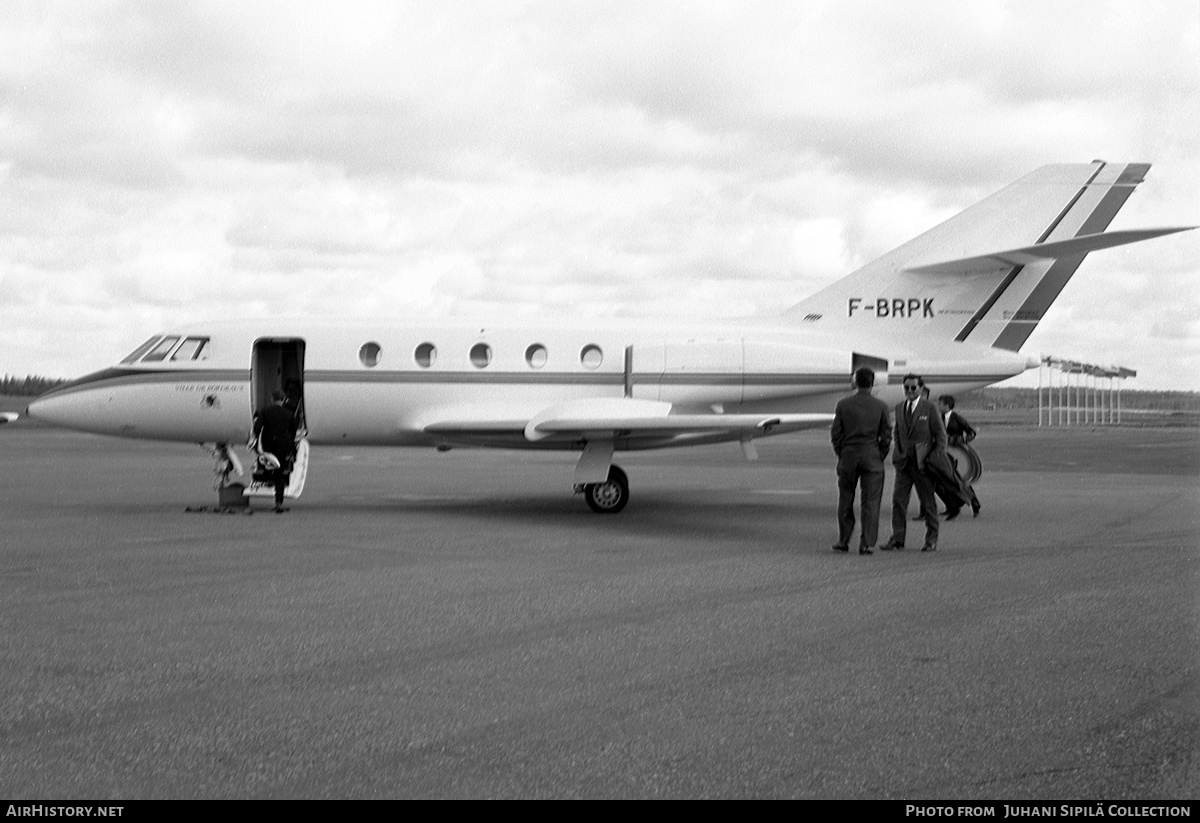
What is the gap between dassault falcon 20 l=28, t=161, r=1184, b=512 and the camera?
1831 centimetres

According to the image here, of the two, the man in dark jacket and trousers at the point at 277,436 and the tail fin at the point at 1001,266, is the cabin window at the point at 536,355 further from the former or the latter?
the tail fin at the point at 1001,266

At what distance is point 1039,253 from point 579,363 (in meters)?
7.31

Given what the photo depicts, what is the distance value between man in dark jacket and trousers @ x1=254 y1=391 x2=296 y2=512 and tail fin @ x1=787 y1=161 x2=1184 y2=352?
931 cm

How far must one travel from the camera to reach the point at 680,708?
244 inches

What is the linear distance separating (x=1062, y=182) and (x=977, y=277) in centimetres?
205

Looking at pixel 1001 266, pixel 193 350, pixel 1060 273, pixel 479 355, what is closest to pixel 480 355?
pixel 479 355

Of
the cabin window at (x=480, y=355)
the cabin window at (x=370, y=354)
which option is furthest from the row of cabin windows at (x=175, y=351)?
the cabin window at (x=480, y=355)

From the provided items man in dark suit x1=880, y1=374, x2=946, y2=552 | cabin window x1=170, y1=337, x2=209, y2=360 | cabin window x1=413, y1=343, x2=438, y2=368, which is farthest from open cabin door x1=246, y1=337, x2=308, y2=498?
man in dark suit x1=880, y1=374, x2=946, y2=552

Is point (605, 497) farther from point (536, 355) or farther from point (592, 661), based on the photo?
point (592, 661)

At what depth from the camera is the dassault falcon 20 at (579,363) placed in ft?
60.1

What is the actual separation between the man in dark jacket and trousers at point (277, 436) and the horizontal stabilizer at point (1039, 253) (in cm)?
1022
